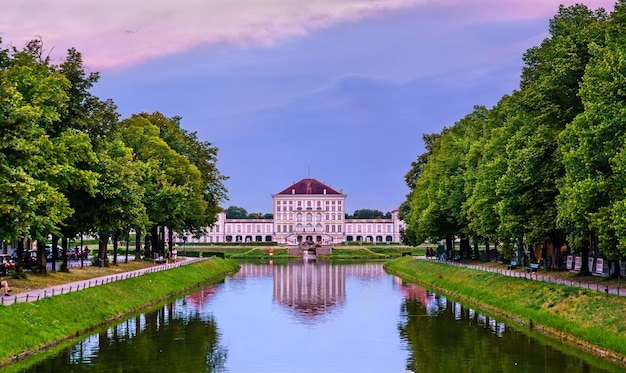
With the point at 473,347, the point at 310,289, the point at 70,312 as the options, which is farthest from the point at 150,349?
the point at 310,289

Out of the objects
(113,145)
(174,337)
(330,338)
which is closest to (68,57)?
(113,145)

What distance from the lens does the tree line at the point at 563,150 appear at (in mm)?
36125

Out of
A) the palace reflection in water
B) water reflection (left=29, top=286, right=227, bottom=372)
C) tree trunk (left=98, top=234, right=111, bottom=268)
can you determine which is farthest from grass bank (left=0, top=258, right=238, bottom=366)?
the palace reflection in water

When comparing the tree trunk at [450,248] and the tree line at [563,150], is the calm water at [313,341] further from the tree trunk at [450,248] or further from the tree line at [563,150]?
the tree trunk at [450,248]

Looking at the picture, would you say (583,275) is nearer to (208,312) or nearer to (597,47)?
(597,47)

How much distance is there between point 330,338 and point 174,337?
279 inches

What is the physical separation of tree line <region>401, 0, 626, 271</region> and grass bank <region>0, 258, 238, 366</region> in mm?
23149

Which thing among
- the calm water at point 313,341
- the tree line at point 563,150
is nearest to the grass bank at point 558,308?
the calm water at point 313,341

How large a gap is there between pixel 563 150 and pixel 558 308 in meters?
8.51

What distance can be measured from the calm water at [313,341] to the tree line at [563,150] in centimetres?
644

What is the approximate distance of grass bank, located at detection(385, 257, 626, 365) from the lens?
31094 millimetres

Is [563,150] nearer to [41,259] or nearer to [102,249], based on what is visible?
[41,259]

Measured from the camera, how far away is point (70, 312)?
119 ft

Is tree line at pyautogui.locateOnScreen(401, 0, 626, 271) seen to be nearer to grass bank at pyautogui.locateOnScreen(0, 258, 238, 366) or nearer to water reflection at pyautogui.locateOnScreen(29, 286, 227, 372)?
water reflection at pyautogui.locateOnScreen(29, 286, 227, 372)
